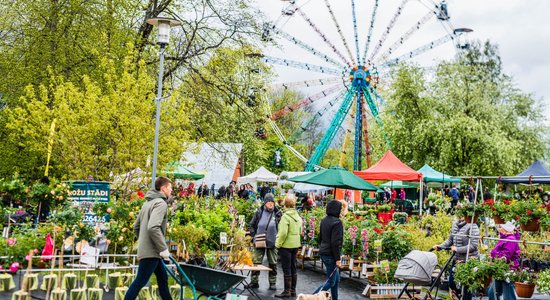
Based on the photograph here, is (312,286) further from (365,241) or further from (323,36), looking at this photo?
(323,36)

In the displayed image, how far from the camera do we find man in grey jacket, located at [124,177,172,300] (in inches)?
284

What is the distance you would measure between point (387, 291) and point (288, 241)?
2148 millimetres

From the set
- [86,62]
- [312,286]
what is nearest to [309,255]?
[312,286]

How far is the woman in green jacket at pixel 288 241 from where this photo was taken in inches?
397

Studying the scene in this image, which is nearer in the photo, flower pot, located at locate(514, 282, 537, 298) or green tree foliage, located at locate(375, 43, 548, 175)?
flower pot, located at locate(514, 282, 537, 298)

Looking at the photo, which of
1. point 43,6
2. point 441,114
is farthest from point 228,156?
point 441,114

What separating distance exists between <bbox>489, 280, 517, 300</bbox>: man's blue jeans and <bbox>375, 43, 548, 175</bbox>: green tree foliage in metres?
20.9

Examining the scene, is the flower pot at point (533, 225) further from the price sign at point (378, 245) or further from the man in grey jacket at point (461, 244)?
the price sign at point (378, 245)

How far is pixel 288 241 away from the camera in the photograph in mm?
10102

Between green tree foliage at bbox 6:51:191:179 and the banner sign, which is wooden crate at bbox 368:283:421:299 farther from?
green tree foliage at bbox 6:51:191:179

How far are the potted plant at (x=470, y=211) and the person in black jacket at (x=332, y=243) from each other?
208 centimetres

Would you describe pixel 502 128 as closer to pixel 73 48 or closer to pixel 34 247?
pixel 73 48

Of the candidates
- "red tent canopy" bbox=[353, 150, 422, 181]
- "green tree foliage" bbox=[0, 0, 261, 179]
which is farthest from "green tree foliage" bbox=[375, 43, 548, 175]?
"green tree foliage" bbox=[0, 0, 261, 179]

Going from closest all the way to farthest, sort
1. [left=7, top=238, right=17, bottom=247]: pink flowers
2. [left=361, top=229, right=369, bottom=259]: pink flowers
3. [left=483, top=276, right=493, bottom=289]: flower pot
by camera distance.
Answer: [left=7, top=238, right=17, bottom=247]: pink flowers → [left=483, top=276, right=493, bottom=289]: flower pot → [left=361, top=229, right=369, bottom=259]: pink flowers
